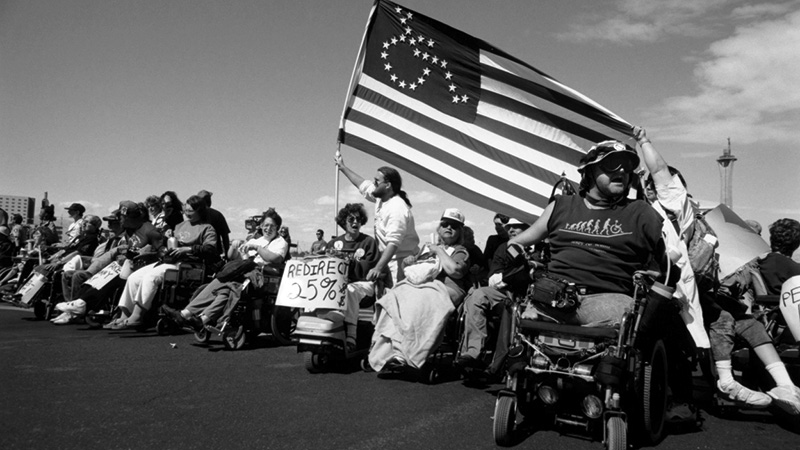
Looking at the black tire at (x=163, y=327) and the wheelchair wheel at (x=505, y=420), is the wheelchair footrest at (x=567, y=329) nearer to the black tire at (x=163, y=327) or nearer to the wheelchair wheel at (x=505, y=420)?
the wheelchair wheel at (x=505, y=420)

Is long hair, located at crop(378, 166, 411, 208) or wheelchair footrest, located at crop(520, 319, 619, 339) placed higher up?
long hair, located at crop(378, 166, 411, 208)

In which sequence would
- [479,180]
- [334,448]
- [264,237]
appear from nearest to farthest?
[334,448]
[479,180]
[264,237]

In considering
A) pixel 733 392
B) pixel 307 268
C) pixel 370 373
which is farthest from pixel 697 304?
pixel 307 268

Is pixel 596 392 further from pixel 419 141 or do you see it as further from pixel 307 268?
pixel 419 141

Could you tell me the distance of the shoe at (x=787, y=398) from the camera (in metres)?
4.18

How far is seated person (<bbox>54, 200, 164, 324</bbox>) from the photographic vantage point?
323 inches

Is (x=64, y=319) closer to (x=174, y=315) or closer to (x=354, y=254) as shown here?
(x=174, y=315)

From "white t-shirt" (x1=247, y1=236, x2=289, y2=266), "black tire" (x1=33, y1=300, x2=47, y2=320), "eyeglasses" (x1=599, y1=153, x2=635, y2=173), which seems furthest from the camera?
"black tire" (x1=33, y1=300, x2=47, y2=320)

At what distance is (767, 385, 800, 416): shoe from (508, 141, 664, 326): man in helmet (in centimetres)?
144

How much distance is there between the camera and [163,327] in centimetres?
787

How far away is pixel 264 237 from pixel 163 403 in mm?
3808

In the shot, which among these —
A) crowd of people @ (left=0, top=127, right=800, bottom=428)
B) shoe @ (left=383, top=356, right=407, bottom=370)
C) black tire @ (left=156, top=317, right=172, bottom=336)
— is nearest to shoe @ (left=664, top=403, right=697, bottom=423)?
crowd of people @ (left=0, top=127, right=800, bottom=428)

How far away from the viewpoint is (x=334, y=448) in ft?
11.0

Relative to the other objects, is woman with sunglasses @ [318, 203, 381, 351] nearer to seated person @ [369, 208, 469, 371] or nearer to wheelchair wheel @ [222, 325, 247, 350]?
seated person @ [369, 208, 469, 371]
